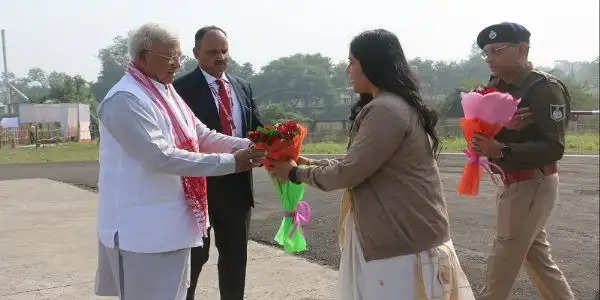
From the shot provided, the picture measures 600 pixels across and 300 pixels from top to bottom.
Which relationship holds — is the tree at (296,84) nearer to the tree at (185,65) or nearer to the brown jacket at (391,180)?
the tree at (185,65)

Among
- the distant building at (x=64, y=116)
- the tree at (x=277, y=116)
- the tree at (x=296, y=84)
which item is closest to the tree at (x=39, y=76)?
the tree at (x=296, y=84)

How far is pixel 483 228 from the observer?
755 cm

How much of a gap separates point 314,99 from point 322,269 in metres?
93.4

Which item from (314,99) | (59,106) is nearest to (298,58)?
(314,99)

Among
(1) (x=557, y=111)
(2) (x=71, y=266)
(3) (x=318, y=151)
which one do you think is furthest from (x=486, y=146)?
(3) (x=318, y=151)

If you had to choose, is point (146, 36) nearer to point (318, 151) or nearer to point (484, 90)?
point (484, 90)

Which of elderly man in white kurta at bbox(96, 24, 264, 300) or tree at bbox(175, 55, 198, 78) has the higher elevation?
tree at bbox(175, 55, 198, 78)

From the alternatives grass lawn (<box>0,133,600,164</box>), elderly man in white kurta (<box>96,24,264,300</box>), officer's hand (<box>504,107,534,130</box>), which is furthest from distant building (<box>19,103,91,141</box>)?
officer's hand (<box>504,107,534,130</box>)

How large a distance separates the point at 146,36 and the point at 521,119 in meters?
2.10

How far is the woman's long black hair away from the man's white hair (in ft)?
2.89

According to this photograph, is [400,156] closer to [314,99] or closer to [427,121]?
[427,121]

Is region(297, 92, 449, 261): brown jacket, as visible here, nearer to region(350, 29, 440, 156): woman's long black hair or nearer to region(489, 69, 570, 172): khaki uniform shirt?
region(350, 29, 440, 156): woman's long black hair

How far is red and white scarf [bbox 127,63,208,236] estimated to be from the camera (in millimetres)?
2807

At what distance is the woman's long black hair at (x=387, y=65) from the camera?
266 cm
